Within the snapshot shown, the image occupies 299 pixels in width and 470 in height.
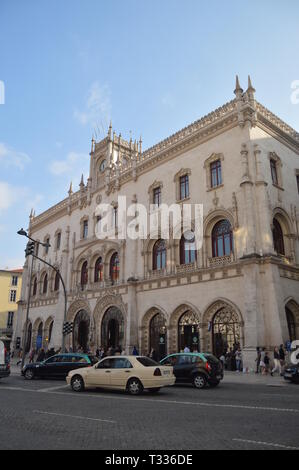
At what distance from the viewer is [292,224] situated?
2553 centimetres

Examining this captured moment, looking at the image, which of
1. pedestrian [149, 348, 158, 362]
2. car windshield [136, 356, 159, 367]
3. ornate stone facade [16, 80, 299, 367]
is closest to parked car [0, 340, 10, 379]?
car windshield [136, 356, 159, 367]

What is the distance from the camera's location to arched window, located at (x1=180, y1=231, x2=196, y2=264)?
26.3 m

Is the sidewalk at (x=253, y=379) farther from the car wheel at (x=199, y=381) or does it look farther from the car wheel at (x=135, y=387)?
the car wheel at (x=135, y=387)

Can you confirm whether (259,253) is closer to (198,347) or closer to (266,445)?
(198,347)

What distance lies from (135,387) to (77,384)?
2669 mm

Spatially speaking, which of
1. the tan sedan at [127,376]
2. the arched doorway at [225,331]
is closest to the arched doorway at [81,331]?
the arched doorway at [225,331]

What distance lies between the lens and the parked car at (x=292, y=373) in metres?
16.3

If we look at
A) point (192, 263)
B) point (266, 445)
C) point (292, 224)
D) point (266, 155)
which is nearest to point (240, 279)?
point (192, 263)

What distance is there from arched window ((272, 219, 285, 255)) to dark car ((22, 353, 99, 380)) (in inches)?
543

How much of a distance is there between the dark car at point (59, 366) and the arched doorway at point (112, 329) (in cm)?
1139

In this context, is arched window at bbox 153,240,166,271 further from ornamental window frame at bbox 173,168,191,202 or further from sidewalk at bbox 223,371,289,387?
sidewalk at bbox 223,371,289,387

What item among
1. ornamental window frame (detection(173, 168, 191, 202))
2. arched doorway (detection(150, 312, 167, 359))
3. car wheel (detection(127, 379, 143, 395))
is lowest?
car wheel (detection(127, 379, 143, 395))

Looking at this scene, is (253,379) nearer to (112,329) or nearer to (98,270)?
(112,329)

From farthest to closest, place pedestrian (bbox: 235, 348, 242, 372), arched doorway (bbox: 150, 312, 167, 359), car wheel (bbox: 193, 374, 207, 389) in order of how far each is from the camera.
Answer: arched doorway (bbox: 150, 312, 167, 359)
pedestrian (bbox: 235, 348, 242, 372)
car wheel (bbox: 193, 374, 207, 389)
